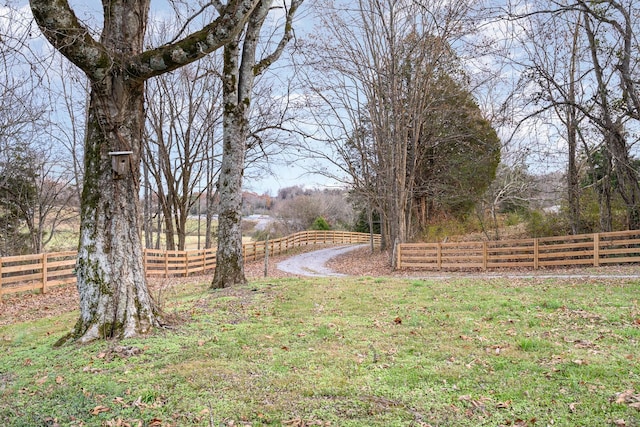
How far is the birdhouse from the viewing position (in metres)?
5.07

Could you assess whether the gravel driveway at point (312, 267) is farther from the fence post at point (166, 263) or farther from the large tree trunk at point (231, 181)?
the large tree trunk at point (231, 181)

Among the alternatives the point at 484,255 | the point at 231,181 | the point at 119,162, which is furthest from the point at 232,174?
the point at 484,255

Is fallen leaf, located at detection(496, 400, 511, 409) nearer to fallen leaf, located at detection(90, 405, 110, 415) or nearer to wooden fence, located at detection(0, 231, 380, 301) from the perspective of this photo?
fallen leaf, located at detection(90, 405, 110, 415)

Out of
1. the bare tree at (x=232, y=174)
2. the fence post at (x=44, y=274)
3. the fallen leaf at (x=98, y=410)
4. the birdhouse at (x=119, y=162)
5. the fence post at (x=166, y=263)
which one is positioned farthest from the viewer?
the fence post at (x=166, y=263)

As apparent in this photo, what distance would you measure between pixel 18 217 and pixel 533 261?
21.2m

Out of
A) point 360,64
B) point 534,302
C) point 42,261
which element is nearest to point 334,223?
point 360,64

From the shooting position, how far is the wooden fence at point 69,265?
10.7 meters

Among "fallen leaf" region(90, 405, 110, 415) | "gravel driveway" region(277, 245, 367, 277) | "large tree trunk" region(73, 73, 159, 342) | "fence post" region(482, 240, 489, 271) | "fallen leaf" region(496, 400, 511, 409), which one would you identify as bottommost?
"gravel driveway" region(277, 245, 367, 277)

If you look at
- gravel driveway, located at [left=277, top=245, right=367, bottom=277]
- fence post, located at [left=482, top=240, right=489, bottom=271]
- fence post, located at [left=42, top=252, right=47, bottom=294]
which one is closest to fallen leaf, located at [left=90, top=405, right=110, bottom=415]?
fence post, located at [left=42, top=252, right=47, bottom=294]

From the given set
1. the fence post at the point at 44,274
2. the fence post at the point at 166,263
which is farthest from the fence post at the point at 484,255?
the fence post at the point at 44,274

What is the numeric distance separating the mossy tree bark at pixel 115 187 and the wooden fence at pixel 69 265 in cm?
41

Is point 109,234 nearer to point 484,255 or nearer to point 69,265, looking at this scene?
point 69,265

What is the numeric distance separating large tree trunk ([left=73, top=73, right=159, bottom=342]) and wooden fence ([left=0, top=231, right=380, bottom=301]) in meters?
0.38

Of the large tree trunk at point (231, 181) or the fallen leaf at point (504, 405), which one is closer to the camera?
the fallen leaf at point (504, 405)
